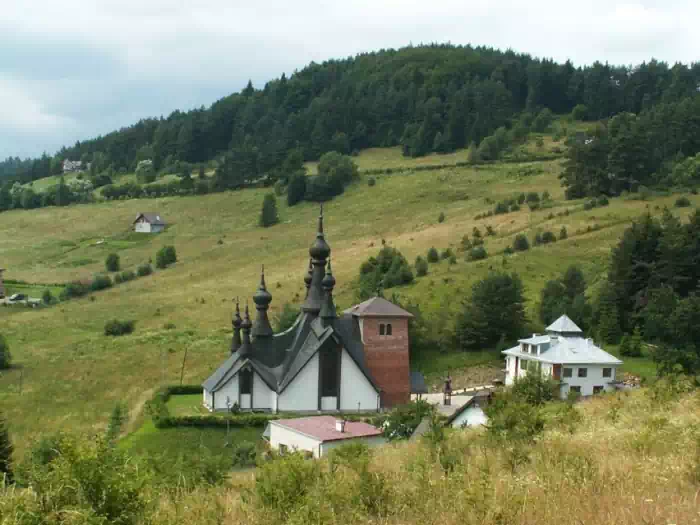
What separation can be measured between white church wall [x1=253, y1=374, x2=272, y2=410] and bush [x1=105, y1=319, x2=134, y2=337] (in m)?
21.9

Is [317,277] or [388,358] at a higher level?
[317,277]

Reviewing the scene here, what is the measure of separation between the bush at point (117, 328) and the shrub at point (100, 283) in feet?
53.8

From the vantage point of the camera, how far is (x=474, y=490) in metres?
7.62

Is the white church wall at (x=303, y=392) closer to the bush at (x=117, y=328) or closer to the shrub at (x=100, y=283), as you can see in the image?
the bush at (x=117, y=328)

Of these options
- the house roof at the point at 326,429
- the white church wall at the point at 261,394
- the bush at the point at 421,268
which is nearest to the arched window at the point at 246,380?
the white church wall at the point at 261,394

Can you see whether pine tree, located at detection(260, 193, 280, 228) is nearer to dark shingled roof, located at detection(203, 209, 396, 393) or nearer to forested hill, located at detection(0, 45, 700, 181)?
forested hill, located at detection(0, 45, 700, 181)

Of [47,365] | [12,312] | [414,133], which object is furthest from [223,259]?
[414,133]

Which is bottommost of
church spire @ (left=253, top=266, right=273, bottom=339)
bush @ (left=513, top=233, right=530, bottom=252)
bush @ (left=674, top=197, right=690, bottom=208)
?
church spire @ (left=253, top=266, right=273, bottom=339)

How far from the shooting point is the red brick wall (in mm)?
40000

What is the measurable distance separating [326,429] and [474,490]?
2333cm

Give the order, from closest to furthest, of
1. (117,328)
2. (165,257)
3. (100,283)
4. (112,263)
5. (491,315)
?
(491,315) → (117,328) → (100,283) → (165,257) → (112,263)

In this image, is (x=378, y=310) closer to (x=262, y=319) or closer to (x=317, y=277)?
(x=317, y=277)

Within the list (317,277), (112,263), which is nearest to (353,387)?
(317,277)

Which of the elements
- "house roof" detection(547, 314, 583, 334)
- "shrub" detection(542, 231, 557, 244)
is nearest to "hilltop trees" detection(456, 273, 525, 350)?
"house roof" detection(547, 314, 583, 334)
